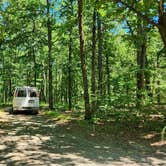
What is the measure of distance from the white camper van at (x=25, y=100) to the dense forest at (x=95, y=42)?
2.74 meters

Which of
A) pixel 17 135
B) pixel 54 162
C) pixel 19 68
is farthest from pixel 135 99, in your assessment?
pixel 19 68

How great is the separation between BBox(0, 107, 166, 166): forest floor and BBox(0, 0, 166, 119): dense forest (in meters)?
1.81

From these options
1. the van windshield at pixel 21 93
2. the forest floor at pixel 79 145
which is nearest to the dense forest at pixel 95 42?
the forest floor at pixel 79 145

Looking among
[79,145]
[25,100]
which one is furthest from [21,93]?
[79,145]

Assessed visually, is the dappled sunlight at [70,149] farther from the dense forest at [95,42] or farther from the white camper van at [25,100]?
Answer: the white camper van at [25,100]

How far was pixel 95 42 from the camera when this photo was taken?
80.5 ft

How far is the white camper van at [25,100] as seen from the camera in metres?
24.5

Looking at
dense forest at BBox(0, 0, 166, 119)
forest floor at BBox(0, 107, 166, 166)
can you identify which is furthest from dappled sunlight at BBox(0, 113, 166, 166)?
dense forest at BBox(0, 0, 166, 119)

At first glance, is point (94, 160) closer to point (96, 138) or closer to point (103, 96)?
point (96, 138)

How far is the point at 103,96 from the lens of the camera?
16469mm

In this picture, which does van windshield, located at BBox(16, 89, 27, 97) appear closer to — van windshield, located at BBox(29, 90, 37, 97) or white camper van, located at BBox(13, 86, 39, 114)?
white camper van, located at BBox(13, 86, 39, 114)

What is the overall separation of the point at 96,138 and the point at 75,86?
39.5 meters

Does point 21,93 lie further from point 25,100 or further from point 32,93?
point 32,93

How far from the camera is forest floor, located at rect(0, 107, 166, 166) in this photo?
965 centimetres
